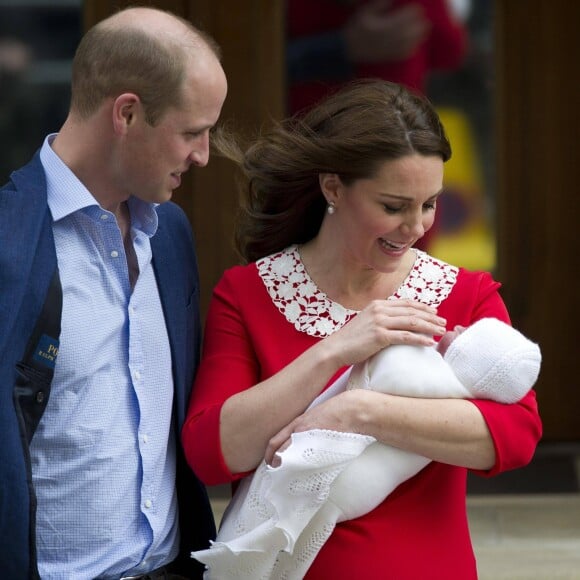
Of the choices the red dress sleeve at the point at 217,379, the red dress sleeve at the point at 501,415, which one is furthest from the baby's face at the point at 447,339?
the red dress sleeve at the point at 217,379

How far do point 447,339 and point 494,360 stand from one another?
6.1 inches

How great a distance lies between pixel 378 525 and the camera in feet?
9.02

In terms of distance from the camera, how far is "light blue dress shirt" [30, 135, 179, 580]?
8.77 feet

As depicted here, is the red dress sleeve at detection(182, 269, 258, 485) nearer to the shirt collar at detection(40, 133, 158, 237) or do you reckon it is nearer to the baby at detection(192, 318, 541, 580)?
the baby at detection(192, 318, 541, 580)

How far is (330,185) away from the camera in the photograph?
299cm

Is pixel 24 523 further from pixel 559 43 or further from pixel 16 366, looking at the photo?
pixel 559 43

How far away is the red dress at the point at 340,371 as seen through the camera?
274 centimetres

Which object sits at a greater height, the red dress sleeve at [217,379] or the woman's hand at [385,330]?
the woman's hand at [385,330]

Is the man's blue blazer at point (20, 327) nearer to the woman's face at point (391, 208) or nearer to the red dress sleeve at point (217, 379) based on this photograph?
the red dress sleeve at point (217, 379)

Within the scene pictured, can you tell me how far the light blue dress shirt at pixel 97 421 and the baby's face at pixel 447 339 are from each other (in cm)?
60

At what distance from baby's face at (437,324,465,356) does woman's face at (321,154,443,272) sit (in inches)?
9.5

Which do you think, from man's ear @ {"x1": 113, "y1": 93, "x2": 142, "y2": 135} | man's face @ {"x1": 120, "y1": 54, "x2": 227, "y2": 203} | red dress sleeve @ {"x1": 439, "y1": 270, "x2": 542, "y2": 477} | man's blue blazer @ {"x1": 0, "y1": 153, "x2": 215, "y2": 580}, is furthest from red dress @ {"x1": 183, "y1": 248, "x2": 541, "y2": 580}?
man's ear @ {"x1": 113, "y1": 93, "x2": 142, "y2": 135}

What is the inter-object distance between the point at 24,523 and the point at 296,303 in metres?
0.79

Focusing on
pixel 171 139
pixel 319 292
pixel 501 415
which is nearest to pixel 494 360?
pixel 501 415
